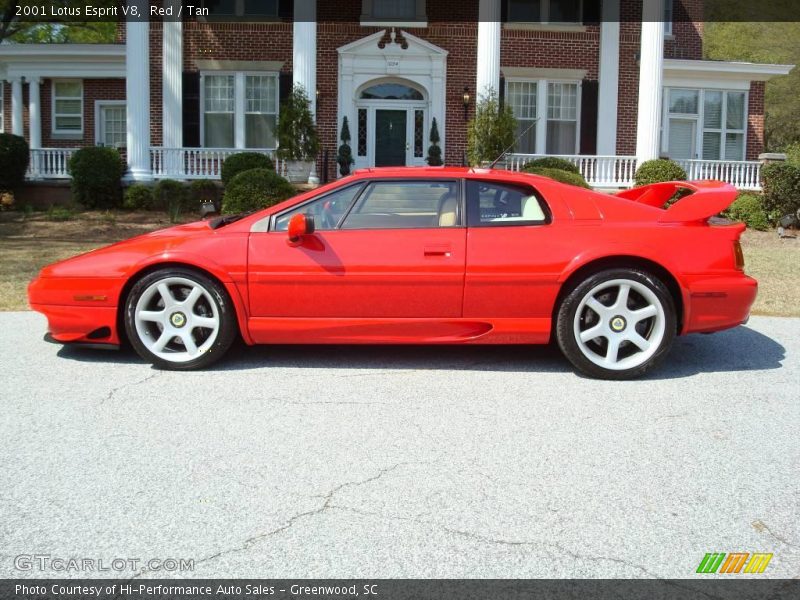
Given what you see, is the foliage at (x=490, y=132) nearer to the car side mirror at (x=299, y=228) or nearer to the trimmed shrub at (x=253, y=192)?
the trimmed shrub at (x=253, y=192)

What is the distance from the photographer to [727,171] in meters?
20.8

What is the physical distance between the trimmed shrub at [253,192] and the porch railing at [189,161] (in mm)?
3938

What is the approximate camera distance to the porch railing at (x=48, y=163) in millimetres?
21484

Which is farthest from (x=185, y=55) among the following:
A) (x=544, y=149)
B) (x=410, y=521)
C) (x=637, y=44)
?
(x=410, y=521)

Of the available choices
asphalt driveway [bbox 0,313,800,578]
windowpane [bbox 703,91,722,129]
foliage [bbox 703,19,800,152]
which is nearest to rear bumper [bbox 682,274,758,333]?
asphalt driveway [bbox 0,313,800,578]

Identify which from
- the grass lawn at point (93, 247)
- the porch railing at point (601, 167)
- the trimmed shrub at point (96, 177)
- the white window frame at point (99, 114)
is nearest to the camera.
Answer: the grass lawn at point (93, 247)

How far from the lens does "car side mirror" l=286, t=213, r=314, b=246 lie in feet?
18.2

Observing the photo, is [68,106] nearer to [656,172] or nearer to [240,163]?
[240,163]

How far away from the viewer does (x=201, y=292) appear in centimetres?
569

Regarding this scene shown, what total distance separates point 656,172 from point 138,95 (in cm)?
1183

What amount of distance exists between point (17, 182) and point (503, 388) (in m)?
17.6

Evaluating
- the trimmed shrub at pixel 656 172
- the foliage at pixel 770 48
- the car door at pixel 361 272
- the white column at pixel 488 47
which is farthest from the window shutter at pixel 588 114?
the foliage at pixel 770 48

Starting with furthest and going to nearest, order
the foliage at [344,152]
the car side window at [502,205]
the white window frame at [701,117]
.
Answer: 1. the white window frame at [701,117]
2. the foliage at [344,152]
3. the car side window at [502,205]

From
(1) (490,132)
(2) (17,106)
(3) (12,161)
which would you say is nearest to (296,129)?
(1) (490,132)
